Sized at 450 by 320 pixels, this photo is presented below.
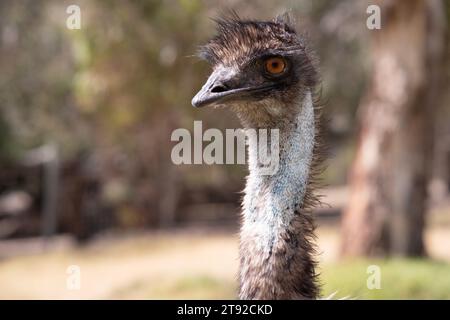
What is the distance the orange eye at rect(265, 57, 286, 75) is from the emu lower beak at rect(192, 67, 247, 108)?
0.40 ft

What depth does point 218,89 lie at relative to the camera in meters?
2.48

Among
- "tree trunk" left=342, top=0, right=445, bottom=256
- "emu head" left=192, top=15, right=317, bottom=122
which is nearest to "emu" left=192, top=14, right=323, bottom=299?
"emu head" left=192, top=15, right=317, bottom=122

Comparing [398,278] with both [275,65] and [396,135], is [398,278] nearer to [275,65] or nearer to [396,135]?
[396,135]

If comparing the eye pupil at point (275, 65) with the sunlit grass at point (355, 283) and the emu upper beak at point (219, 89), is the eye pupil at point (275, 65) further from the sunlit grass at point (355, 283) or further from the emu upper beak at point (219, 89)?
the sunlit grass at point (355, 283)

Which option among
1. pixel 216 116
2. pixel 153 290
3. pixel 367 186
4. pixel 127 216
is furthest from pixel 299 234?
pixel 127 216

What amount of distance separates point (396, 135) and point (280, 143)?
599 centimetres

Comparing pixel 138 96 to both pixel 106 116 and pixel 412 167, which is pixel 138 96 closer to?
pixel 106 116

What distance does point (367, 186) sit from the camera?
8289mm

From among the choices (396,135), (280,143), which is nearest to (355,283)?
(396,135)

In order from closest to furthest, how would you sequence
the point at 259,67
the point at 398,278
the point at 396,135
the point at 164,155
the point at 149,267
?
1. the point at 259,67
2. the point at 398,278
3. the point at 396,135
4. the point at 149,267
5. the point at 164,155

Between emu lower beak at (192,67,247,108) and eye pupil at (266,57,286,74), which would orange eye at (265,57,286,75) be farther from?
emu lower beak at (192,67,247,108)

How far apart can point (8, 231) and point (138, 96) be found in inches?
123

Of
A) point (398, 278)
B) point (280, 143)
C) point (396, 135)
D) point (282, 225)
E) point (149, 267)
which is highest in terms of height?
point (396, 135)

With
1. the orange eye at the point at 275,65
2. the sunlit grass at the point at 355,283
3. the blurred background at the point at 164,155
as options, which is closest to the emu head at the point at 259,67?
the orange eye at the point at 275,65
